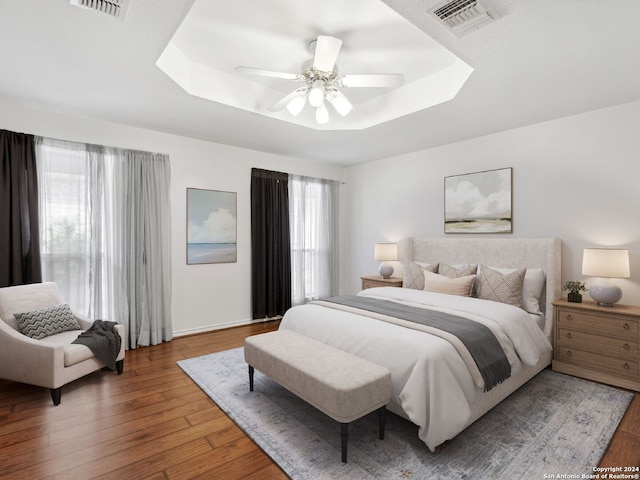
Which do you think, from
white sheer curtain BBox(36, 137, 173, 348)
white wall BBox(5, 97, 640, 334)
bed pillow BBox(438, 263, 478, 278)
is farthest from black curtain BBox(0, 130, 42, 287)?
bed pillow BBox(438, 263, 478, 278)

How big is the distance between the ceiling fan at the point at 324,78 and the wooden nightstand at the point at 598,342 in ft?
8.85

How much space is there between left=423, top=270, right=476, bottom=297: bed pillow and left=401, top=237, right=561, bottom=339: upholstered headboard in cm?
54

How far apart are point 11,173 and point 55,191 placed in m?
0.37

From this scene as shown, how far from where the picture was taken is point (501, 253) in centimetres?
389

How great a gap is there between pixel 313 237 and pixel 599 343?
155 inches

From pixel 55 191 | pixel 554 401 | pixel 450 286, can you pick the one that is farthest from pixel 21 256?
pixel 554 401

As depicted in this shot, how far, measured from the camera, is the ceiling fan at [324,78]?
243 centimetres

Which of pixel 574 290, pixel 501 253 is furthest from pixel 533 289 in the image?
pixel 501 253

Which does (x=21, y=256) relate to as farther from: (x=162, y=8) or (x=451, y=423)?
(x=451, y=423)

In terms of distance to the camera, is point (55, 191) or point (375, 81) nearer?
point (375, 81)

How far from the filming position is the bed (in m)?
2.02

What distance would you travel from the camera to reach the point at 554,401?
2635 millimetres

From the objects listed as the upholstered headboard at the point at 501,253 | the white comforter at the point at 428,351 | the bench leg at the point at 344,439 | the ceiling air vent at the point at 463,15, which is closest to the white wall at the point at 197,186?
the white comforter at the point at 428,351

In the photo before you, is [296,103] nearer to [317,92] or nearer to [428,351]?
[317,92]
